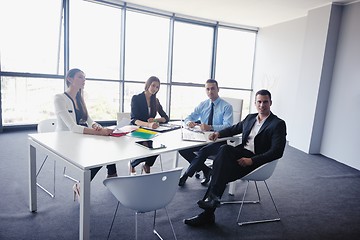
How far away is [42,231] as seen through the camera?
2100 millimetres

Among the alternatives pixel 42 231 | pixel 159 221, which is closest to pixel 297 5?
pixel 159 221

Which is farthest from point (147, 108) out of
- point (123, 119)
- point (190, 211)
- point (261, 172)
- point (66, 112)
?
point (261, 172)

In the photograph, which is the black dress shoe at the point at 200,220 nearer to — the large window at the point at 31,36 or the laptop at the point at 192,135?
the laptop at the point at 192,135

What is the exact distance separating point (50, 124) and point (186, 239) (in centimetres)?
196

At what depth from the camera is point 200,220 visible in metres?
2.34

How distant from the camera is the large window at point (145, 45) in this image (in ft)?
20.2

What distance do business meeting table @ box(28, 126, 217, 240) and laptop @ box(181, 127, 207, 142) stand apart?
0.24ft

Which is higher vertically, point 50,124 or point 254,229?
point 50,124

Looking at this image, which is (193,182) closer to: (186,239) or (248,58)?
(186,239)

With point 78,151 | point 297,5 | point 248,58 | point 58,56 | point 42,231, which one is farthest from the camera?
point 248,58

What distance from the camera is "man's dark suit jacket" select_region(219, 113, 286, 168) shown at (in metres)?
2.32

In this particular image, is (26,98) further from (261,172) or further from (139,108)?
(261,172)

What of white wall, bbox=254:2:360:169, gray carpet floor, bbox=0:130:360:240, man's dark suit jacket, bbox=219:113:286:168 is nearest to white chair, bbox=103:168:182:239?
gray carpet floor, bbox=0:130:360:240

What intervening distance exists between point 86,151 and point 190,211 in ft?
4.11
